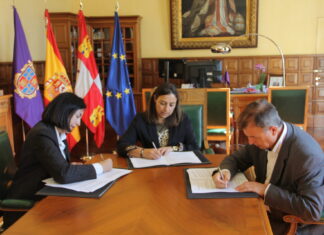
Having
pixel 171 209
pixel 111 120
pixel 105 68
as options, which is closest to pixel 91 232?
pixel 171 209

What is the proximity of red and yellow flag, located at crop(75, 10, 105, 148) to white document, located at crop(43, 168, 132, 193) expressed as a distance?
2.75m

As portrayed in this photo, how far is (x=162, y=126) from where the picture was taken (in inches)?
91.7

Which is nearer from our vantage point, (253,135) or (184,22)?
(253,135)

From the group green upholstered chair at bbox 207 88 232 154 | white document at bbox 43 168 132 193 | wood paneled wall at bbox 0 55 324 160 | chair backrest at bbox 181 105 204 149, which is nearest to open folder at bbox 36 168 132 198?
white document at bbox 43 168 132 193

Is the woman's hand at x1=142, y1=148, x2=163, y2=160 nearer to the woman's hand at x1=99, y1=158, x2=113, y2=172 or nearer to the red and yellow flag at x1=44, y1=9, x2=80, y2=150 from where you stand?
the woman's hand at x1=99, y1=158, x2=113, y2=172

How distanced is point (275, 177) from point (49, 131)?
1127 mm

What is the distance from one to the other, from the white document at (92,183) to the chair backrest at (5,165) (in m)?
0.38

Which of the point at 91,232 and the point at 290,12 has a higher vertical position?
the point at 290,12

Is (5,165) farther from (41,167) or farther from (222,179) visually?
(222,179)

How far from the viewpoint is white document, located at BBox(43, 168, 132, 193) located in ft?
4.80

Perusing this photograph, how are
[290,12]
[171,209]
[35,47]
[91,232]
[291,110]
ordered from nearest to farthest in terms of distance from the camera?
1. [91,232]
2. [171,209]
3. [291,110]
4. [35,47]
5. [290,12]

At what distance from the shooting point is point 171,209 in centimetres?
124

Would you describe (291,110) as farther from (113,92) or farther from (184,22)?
(184,22)

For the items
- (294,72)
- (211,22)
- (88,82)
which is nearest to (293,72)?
(294,72)
